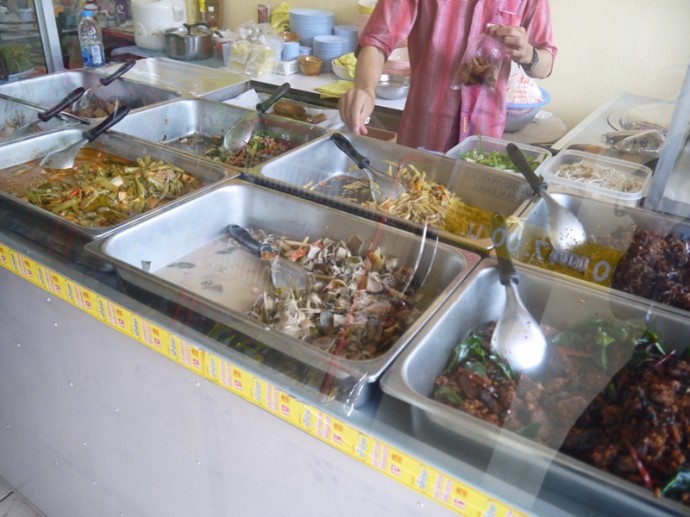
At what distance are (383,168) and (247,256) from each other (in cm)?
59

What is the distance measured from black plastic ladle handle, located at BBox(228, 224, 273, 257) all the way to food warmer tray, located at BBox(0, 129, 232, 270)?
0.46 feet

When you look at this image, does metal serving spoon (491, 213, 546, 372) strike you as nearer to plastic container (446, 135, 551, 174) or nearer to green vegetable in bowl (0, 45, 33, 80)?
plastic container (446, 135, 551, 174)

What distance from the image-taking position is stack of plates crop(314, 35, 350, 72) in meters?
3.06

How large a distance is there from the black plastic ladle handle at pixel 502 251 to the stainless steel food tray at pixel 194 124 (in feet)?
3.10

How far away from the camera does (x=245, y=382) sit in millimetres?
944

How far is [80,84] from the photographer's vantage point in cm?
243

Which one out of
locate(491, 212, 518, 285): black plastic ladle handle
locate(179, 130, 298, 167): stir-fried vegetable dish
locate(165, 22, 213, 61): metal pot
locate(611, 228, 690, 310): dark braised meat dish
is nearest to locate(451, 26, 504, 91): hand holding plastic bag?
locate(179, 130, 298, 167): stir-fried vegetable dish

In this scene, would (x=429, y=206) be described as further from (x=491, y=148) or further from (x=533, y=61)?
(x=533, y=61)

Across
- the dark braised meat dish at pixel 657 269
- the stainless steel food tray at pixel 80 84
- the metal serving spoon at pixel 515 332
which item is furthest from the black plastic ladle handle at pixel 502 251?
the stainless steel food tray at pixel 80 84

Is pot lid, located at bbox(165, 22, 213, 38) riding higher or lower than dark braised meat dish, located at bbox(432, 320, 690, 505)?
higher

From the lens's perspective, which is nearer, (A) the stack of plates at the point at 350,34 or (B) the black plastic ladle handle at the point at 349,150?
(B) the black plastic ladle handle at the point at 349,150

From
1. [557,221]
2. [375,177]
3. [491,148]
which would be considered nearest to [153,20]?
[375,177]

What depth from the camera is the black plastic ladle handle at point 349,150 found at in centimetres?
166

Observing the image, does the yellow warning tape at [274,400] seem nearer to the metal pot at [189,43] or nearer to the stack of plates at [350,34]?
the metal pot at [189,43]
